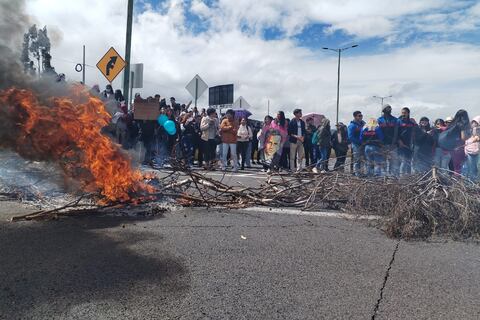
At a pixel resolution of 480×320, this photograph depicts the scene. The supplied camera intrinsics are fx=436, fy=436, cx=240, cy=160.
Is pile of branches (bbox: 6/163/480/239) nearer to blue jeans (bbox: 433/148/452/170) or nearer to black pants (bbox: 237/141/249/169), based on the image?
blue jeans (bbox: 433/148/452/170)

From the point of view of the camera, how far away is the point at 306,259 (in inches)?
186

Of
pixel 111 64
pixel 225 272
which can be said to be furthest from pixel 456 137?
pixel 111 64

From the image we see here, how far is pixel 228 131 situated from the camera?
46.6 feet

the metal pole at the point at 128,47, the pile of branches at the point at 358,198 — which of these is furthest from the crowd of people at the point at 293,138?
the pile of branches at the point at 358,198

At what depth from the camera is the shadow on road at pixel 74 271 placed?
3568 millimetres

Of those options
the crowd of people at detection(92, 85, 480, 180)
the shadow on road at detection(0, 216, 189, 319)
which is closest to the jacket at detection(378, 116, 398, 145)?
the crowd of people at detection(92, 85, 480, 180)

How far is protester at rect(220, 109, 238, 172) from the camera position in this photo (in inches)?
557

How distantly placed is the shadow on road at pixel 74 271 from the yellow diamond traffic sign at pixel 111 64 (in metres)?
8.94

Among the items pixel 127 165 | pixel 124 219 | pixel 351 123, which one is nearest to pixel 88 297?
pixel 124 219

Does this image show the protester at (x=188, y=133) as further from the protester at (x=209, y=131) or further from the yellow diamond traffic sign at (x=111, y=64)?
the yellow diamond traffic sign at (x=111, y=64)

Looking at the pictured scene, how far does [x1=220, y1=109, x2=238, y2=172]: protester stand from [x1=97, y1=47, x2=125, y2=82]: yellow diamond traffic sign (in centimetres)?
371

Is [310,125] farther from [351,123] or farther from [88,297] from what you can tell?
[88,297]

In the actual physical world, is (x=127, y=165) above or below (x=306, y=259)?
above

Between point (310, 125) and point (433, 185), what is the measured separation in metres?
9.48
